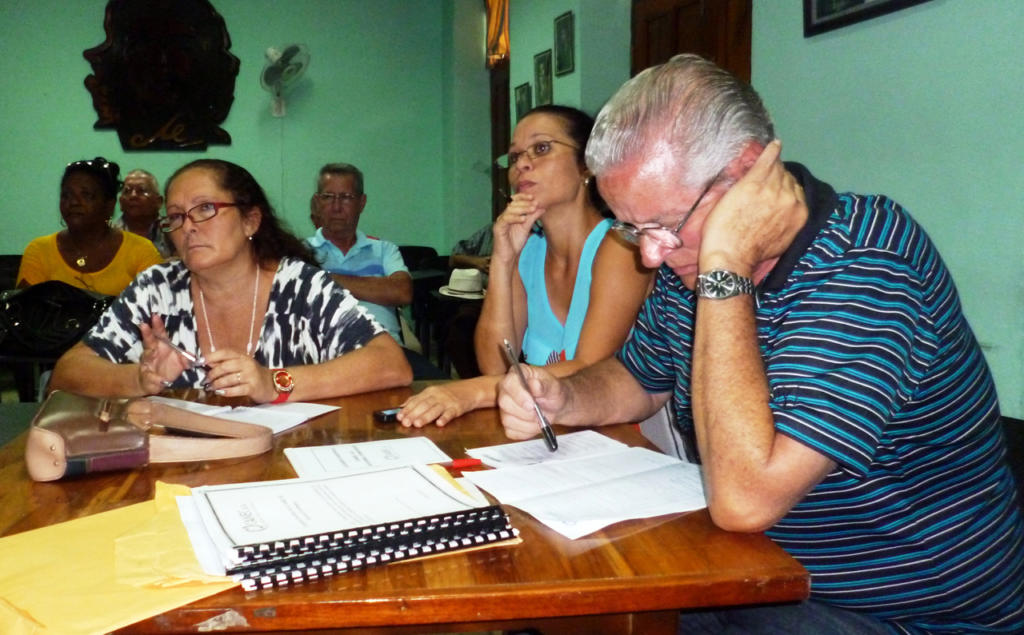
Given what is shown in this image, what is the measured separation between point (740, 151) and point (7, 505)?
107 cm

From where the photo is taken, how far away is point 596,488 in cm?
111

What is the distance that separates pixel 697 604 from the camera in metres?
0.85

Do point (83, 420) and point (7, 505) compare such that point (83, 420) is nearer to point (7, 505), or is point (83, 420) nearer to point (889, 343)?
point (7, 505)

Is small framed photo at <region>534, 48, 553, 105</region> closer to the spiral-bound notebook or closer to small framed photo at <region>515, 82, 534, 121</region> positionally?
small framed photo at <region>515, 82, 534, 121</region>

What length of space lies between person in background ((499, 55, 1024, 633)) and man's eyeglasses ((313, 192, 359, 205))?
2895mm

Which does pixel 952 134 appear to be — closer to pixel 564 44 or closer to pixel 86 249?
pixel 564 44

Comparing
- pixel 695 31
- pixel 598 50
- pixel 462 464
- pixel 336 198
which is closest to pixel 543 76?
pixel 598 50

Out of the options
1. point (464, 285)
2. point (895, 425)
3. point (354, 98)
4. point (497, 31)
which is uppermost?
point (497, 31)

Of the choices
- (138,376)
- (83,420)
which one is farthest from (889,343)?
(138,376)

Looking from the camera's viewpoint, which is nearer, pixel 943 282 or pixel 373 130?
pixel 943 282

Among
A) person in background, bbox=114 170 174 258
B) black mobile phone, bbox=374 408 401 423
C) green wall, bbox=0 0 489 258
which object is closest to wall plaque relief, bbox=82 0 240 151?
green wall, bbox=0 0 489 258

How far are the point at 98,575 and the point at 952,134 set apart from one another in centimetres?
211

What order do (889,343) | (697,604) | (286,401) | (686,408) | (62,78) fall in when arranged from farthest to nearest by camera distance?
(62,78), (286,401), (686,408), (889,343), (697,604)

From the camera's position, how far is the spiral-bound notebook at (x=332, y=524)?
32.8 inches
